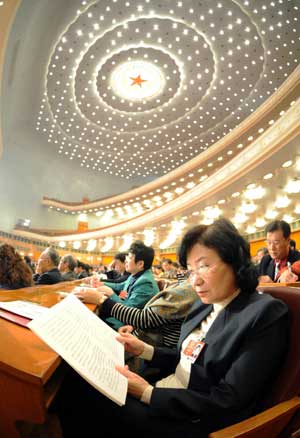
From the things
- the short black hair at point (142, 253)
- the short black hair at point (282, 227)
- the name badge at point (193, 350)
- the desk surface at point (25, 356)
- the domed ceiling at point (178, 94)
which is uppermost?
the domed ceiling at point (178, 94)

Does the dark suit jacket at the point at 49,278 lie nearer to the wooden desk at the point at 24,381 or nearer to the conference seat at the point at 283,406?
the wooden desk at the point at 24,381

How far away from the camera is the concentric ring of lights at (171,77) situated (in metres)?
13.6

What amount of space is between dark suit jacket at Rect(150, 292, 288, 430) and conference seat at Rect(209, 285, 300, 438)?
0.08 ft

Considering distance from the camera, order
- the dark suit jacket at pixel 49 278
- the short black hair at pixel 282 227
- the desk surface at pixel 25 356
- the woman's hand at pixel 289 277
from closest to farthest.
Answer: the desk surface at pixel 25 356 → the woman's hand at pixel 289 277 → the short black hair at pixel 282 227 → the dark suit jacket at pixel 49 278

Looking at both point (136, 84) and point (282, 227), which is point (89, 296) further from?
point (136, 84)

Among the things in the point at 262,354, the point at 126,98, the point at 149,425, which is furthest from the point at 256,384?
the point at 126,98

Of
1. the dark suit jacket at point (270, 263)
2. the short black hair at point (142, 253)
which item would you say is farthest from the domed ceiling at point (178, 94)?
the short black hair at point (142, 253)

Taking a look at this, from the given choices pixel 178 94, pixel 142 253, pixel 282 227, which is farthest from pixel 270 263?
pixel 178 94

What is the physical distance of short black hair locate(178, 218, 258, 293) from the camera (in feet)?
3.29

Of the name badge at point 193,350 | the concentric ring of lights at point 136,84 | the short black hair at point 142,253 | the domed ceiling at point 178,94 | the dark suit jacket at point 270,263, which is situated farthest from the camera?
the concentric ring of lights at point 136,84

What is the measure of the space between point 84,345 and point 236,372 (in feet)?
1.53

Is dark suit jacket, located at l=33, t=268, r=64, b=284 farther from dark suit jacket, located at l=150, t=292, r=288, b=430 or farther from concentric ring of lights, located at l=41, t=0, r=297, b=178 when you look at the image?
concentric ring of lights, located at l=41, t=0, r=297, b=178

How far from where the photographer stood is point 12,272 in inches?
95.9

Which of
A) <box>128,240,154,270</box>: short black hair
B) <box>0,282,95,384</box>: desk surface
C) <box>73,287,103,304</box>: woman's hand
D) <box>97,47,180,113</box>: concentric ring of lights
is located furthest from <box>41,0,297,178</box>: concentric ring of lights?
<box>0,282,95,384</box>: desk surface
